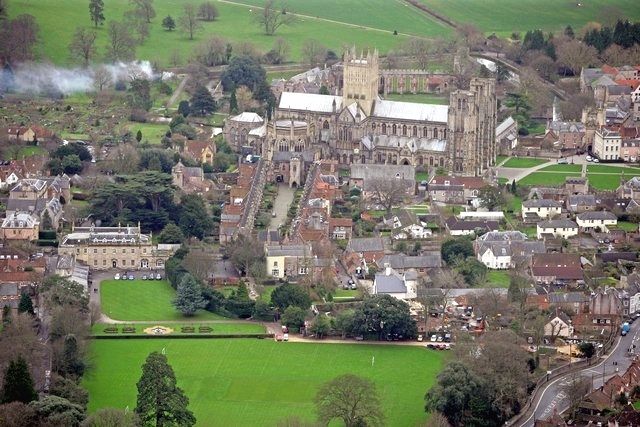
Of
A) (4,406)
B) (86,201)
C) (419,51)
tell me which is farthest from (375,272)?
(419,51)

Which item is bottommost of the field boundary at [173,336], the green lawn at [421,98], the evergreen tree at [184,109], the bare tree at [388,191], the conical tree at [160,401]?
the conical tree at [160,401]

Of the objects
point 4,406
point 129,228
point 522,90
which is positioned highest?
point 522,90

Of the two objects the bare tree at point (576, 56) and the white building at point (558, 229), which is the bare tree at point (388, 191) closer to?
the white building at point (558, 229)

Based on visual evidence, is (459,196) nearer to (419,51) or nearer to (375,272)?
(375,272)

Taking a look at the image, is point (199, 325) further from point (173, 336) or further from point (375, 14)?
point (375, 14)

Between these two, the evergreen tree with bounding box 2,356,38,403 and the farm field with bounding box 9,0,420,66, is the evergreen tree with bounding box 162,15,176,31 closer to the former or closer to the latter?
the farm field with bounding box 9,0,420,66

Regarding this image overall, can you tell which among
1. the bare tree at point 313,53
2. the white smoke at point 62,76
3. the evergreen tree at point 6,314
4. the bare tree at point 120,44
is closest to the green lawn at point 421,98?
the bare tree at point 313,53

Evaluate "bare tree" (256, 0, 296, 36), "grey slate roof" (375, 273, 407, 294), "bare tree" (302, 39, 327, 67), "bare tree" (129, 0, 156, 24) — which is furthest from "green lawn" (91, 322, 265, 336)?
"bare tree" (256, 0, 296, 36)
